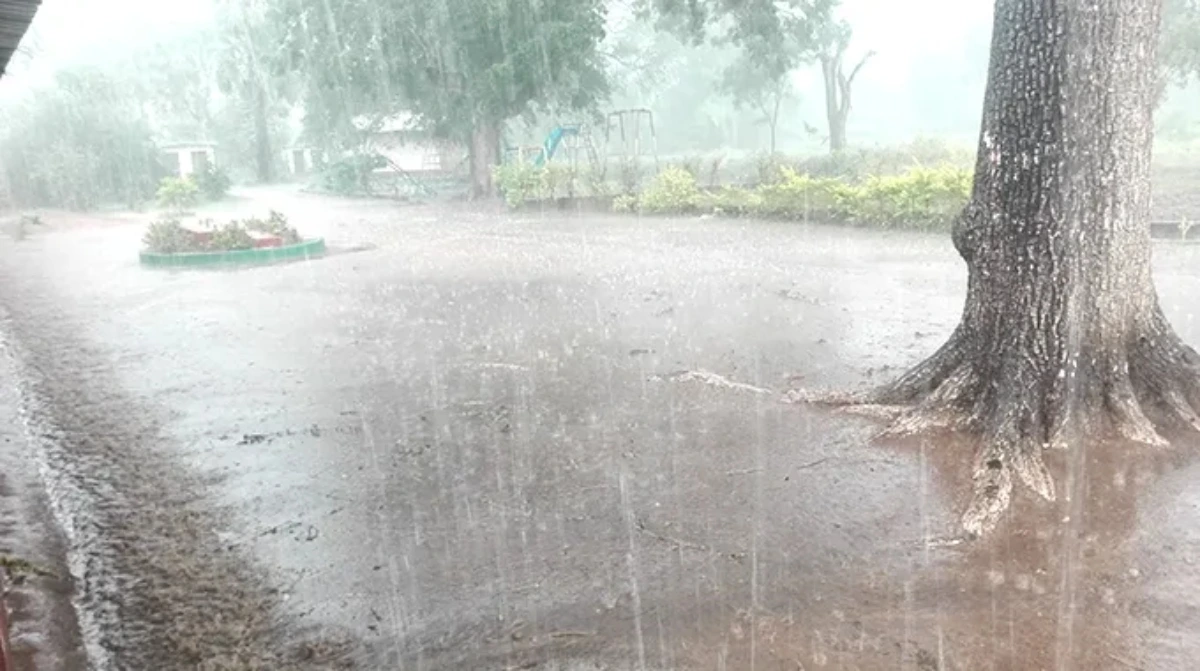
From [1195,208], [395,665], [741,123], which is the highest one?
[741,123]

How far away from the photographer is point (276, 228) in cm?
1759

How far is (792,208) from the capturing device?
18.4 m

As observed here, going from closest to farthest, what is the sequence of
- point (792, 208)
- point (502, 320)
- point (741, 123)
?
1. point (502, 320)
2. point (792, 208)
3. point (741, 123)

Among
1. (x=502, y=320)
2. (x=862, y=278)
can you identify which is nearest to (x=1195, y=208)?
(x=862, y=278)

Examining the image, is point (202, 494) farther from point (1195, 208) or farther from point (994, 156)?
point (1195, 208)

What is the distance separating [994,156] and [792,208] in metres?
13.2

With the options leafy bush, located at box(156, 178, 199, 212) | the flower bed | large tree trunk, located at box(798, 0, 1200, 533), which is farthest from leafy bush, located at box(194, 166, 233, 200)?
large tree trunk, located at box(798, 0, 1200, 533)

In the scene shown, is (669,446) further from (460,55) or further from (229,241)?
(460,55)

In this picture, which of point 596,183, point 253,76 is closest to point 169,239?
point 596,183

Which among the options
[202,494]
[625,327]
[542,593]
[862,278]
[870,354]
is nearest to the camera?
[542,593]

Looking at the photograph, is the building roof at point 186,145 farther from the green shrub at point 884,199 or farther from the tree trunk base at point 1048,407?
the tree trunk base at point 1048,407

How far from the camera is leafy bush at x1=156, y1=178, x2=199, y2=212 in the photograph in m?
28.5

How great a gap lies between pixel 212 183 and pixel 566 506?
32.2m

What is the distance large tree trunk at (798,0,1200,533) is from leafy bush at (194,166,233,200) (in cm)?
3221
